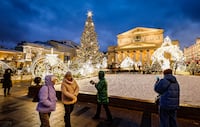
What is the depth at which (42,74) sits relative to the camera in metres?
9.88

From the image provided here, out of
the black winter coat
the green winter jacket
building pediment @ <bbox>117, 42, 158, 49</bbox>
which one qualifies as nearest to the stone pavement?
the green winter jacket

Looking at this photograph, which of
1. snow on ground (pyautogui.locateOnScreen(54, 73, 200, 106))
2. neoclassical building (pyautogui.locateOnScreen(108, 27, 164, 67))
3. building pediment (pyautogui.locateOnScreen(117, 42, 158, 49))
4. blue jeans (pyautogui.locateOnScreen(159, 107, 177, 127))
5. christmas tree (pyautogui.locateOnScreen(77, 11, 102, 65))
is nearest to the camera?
blue jeans (pyautogui.locateOnScreen(159, 107, 177, 127))

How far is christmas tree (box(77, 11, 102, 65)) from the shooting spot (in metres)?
22.9

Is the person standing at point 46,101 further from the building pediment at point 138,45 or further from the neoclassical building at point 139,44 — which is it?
the building pediment at point 138,45

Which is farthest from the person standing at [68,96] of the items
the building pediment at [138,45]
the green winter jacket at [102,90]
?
the building pediment at [138,45]

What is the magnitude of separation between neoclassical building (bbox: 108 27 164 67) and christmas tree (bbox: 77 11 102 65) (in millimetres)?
25979

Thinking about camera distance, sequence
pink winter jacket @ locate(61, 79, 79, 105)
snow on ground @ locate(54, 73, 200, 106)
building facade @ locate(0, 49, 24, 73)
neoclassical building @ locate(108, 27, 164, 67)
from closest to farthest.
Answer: pink winter jacket @ locate(61, 79, 79, 105), snow on ground @ locate(54, 73, 200, 106), building facade @ locate(0, 49, 24, 73), neoclassical building @ locate(108, 27, 164, 67)

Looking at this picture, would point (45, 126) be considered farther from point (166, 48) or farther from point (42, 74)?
point (166, 48)

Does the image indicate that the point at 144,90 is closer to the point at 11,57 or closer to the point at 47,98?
the point at 47,98

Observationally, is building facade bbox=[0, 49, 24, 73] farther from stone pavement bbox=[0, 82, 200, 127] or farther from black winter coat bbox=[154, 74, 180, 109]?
black winter coat bbox=[154, 74, 180, 109]

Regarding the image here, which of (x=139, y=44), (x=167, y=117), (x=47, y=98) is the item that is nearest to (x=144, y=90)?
(x=167, y=117)

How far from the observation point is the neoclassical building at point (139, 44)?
5046 centimetres

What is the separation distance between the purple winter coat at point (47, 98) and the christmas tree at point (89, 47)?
1922cm

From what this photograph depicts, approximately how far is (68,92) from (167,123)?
8.18 ft
